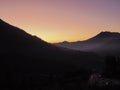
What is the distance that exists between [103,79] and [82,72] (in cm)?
2737

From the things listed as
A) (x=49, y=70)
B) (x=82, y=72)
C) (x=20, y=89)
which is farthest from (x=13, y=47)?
(x=20, y=89)

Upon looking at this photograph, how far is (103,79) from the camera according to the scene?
67.4 meters

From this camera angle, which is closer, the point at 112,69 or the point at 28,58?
the point at 112,69

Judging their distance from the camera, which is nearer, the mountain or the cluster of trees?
the cluster of trees

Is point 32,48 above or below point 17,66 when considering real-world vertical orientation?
above

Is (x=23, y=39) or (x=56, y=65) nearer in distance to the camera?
(x=56, y=65)

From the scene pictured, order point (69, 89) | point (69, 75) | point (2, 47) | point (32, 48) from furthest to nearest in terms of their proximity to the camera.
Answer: point (32, 48) < point (2, 47) < point (69, 75) < point (69, 89)

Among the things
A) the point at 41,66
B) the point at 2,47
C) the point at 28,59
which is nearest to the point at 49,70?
the point at 41,66

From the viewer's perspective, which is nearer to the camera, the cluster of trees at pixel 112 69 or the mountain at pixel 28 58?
the cluster of trees at pixel 112 69

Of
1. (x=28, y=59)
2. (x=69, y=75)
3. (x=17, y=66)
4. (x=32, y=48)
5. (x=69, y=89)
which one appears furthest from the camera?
(x=32, y=48)

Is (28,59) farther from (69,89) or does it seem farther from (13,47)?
(69,89)

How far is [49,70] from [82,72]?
29485mm

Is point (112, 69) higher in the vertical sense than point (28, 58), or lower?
lower

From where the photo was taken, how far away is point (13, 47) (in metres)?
160
